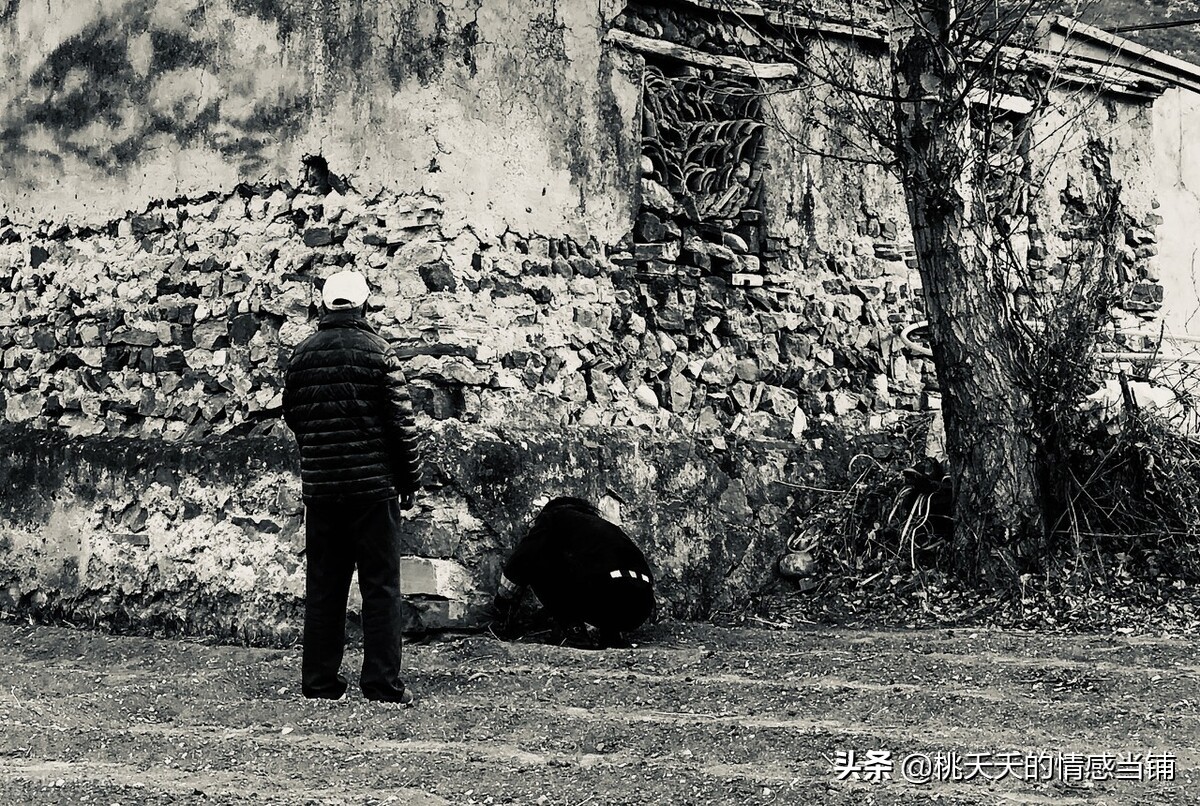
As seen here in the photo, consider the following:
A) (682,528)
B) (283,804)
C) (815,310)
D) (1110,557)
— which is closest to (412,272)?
(682,528)

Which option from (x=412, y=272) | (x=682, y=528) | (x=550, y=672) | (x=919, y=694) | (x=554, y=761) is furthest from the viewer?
(x=682, y=528)

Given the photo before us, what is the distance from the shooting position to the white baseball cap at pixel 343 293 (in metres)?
6.07

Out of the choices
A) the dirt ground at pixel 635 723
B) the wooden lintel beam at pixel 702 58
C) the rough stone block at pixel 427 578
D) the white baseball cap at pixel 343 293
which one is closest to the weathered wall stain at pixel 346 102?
the wooden lintel beam at pixel 702 58

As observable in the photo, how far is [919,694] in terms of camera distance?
593 centimetres

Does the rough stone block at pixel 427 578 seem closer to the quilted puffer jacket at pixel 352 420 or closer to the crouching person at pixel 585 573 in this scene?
the crouching person at pixel 585 573

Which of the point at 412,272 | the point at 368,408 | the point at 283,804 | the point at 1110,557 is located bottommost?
the point at 283,804

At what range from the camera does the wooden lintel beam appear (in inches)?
315

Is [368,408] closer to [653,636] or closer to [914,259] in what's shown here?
[653,636]

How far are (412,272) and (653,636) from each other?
7.09ft

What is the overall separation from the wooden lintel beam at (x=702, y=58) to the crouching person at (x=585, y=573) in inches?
105

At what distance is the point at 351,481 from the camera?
5898 millimetres

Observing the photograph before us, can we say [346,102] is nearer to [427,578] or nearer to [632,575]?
[427,578]

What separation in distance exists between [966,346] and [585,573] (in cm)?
263

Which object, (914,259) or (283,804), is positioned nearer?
(283,804)
